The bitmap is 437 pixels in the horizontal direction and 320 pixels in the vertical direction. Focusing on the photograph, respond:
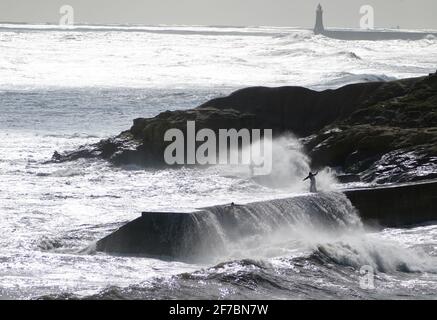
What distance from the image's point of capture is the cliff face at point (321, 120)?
115ft

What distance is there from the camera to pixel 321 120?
39.8 meters

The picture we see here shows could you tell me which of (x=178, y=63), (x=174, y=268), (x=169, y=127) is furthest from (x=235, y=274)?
(x=178, y=63)

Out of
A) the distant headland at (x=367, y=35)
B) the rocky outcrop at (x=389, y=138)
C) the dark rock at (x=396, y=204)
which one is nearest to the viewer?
the dark rock at (x=396, y=204)

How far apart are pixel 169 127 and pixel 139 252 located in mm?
16125

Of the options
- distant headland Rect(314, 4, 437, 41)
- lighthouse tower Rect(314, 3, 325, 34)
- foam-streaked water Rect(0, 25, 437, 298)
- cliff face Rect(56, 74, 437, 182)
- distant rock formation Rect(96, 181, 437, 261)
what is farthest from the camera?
distant headland Rect(314, 4, 437, 41)

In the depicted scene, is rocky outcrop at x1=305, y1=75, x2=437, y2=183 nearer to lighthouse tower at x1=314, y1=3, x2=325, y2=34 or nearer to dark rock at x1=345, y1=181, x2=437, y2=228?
dark rock at x1=345, y1=181, x2=437, y2=228

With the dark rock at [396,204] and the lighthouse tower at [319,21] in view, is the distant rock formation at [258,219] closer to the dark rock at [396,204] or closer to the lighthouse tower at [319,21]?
the dark rock at [396,204]

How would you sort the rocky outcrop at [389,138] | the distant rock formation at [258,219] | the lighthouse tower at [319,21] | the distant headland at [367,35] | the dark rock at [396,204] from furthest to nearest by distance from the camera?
the distant headland at [367,35], the lighthouse tower at [319,21], the rocky outcrop at [389,138], the dark rock at [396,204], the distant rock formation at [258,219]

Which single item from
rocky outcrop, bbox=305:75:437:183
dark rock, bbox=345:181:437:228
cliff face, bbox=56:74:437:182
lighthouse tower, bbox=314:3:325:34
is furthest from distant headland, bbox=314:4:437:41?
dark rock, bbox=345:181:437:228

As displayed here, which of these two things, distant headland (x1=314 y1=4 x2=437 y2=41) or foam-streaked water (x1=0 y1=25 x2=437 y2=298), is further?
distant headland (x1=314 y1=4 x2=437 y2=41)

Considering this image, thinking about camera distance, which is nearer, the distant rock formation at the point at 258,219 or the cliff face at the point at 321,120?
the distant rock formation at the point at 258,219

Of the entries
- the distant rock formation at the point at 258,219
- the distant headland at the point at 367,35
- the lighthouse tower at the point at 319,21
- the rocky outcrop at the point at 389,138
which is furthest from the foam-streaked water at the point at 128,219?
the distant headland at the point at 367,35

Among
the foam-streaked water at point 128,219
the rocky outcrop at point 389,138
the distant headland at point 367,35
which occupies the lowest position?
the foam-streaked water at point 128,219

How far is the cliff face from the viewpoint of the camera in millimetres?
34969
